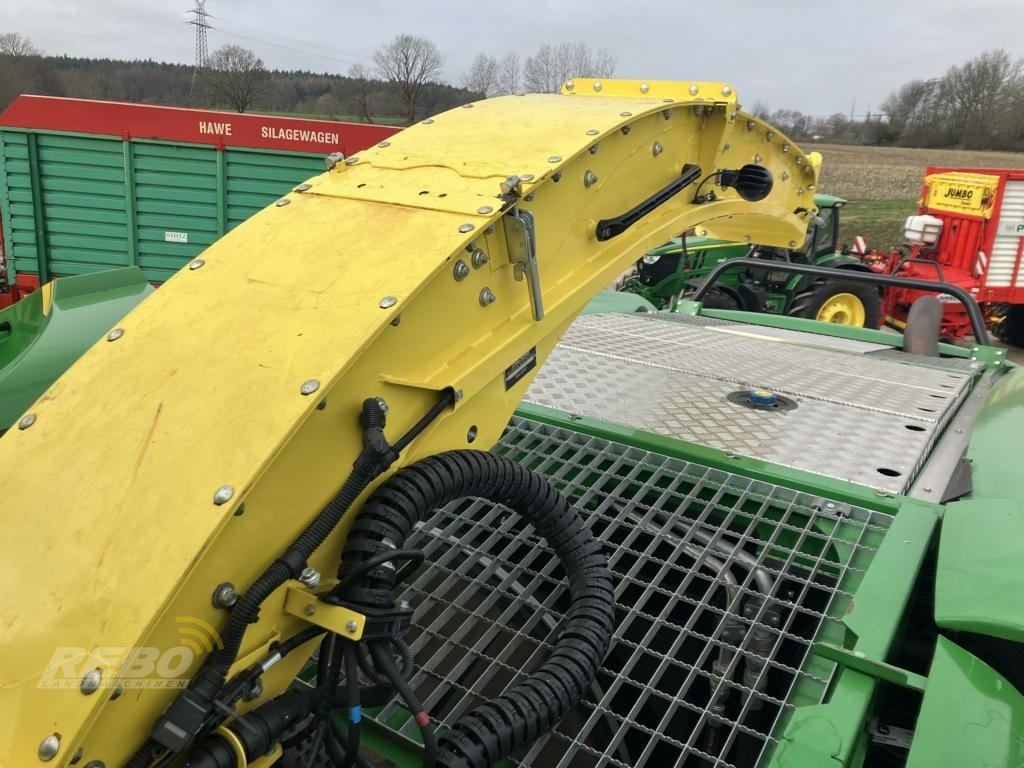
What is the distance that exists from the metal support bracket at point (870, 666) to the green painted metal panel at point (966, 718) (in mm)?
37

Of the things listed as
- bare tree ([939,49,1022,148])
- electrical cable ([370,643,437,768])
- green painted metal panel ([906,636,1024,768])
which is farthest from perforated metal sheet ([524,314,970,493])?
bare tree ([939,49,1022,148])

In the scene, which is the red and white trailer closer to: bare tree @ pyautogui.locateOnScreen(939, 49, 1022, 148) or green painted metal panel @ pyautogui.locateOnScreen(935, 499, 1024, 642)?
green painted metal panel @ pyautogui.locateOnScreen(935, 499, 1024, 642)

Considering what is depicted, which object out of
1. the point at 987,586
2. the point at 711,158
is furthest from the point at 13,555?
the point at 711,158

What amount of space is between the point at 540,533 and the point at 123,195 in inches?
379

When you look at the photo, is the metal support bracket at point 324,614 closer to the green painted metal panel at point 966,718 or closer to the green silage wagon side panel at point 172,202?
the green painted metal panel at point 966,718

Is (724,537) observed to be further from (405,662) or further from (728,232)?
(728,232)

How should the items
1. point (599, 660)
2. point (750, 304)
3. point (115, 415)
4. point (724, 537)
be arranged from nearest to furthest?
point (115, 415) → point (599, 660) → point (724, 537) → point (750, 304)

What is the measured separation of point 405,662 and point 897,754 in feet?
3.88

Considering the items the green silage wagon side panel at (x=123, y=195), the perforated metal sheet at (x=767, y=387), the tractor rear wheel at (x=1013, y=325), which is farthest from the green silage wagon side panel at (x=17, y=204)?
the tractor rear wheel at (x=1013, y=325)

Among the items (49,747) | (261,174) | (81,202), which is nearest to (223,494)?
(49,747)

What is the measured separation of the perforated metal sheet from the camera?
2696 millimetres

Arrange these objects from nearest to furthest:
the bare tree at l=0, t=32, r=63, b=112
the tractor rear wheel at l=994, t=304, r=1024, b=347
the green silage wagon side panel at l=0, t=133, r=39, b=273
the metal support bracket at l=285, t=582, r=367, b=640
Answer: the metal support bracket at l=285, t=582, r=367, b=640
the green silage wagon side panel at l=0, t=133, r=39, b=273
the tractor rear wheel at l=994, t=304, r=1024, b=347
the bare tree at l=0, t=32, r=63, b=112

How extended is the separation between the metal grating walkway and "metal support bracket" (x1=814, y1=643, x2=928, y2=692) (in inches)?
3.1

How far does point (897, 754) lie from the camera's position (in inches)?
70.6
